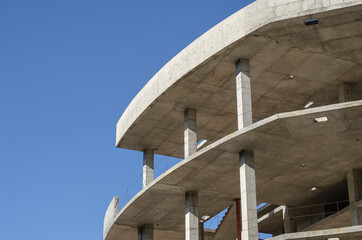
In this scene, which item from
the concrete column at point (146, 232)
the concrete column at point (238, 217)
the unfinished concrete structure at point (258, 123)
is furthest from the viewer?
the concrete column at point (146, 232)

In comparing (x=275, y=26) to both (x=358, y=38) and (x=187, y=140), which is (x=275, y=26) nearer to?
(x=358, y=38)

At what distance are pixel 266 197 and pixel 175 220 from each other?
5995 mm

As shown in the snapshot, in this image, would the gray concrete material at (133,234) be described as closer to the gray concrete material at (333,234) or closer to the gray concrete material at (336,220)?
the gray concrete material at (336,220)

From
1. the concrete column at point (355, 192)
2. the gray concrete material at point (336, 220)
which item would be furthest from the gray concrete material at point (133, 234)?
the concrete column at point (355, 192)

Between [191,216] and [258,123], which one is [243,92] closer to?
[258,123]

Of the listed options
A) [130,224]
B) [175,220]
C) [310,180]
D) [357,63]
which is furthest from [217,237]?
[357,63]

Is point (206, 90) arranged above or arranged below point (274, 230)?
above

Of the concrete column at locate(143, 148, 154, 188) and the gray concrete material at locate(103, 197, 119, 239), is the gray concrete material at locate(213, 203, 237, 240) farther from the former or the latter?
the gray concrete material at locate(103, 197, 119, 239)

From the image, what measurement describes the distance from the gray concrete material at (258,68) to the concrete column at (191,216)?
4.18 meters

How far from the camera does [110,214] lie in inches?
1602

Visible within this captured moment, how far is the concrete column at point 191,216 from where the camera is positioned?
33656 millimetres

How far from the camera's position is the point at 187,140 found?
3391 centimetres

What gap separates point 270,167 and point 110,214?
12.8 metres

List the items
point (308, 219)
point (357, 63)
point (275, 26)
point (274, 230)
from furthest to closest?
point (274, 230)
point (308, 219)
point (357, 63)
point (275, 26)
